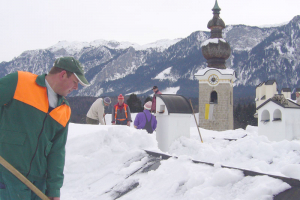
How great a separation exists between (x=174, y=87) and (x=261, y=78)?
4282 centimetres

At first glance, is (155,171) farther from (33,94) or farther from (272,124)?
(272,124)

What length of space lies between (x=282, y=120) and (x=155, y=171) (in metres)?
10.1

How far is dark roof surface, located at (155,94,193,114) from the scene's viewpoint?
39.7 feet

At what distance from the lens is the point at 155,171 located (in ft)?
16.4

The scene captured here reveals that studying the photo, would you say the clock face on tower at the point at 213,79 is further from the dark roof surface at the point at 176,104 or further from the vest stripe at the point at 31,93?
the vest stripe at the point at 31,93

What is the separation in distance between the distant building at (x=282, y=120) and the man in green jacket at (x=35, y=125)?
12.1 meters

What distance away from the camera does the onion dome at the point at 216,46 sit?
41.3 m

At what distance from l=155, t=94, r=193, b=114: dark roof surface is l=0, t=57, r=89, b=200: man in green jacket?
357 inches

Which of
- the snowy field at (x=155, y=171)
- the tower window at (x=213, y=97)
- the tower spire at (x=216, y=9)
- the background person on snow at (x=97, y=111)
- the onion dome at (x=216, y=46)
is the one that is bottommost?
the tower window at (x=213, y=97)

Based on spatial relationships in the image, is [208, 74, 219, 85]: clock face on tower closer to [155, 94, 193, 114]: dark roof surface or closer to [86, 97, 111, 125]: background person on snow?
[155, 94, 193, 114]: dark roof surface

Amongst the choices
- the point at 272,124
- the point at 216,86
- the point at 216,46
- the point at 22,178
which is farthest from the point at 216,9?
the point at 22,178

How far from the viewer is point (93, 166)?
20.1 ft

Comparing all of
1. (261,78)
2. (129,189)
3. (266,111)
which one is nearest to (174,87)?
(261,78)

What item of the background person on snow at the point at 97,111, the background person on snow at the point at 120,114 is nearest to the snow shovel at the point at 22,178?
the background person on snow at the point at 120,114
